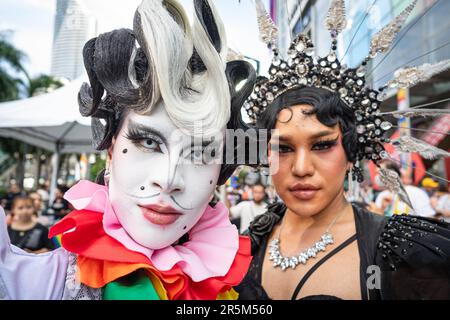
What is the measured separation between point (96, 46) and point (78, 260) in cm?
56

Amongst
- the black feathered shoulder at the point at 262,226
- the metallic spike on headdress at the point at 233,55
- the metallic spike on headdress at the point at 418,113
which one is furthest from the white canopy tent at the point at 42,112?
the metallic spike on headdress at the point at 418,113

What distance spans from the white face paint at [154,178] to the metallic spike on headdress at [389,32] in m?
0.95

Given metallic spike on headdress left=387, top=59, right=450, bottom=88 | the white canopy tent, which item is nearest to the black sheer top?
metallic spike on headdress left=387, top=59, right=450, bottom=88

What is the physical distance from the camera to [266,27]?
1.49m

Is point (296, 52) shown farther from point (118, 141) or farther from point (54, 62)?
point (54, 62)

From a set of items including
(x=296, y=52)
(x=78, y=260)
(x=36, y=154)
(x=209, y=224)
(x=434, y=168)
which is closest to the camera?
(x=78, y=260)

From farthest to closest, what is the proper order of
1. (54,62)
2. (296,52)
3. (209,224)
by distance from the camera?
1. (54,62)
2. (296,52)
3. (209,224)

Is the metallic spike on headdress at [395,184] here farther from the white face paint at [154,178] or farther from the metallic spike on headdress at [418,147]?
the white face paint at [154,178]

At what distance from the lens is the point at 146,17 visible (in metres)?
0.91

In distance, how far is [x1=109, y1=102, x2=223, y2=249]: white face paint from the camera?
0.91 meters

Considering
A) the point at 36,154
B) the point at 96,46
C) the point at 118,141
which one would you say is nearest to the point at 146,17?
the point at 96,46

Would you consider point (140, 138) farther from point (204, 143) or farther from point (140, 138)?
point (204, 143)

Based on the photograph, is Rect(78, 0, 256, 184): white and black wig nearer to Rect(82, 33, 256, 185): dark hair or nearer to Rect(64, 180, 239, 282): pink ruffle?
Rect(82, 33, 256, 185): dark hair
